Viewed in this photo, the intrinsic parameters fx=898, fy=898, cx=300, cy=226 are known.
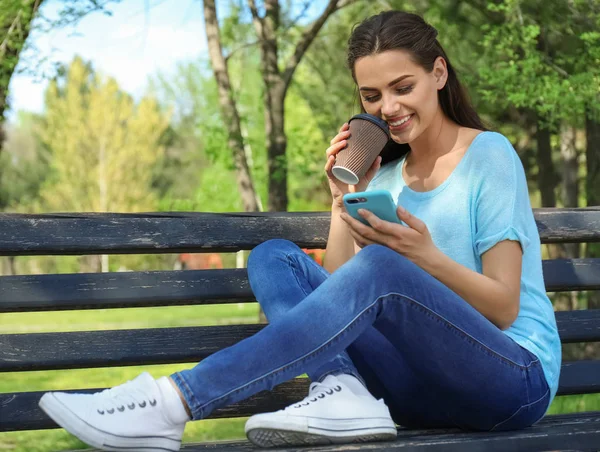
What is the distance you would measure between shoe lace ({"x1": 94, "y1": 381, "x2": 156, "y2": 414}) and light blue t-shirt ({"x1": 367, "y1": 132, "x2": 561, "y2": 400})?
0.95 meters

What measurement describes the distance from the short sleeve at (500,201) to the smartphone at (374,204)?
0.27m

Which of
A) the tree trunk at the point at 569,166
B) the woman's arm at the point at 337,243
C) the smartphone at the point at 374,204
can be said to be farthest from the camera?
the tree trunk at the point at 569,166

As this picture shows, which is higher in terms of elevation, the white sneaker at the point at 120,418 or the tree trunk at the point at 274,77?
the tree trunk at the point at 274,77

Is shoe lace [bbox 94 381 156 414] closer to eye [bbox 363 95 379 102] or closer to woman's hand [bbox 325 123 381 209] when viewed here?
woman's hand [bbox 325 123 381 209]

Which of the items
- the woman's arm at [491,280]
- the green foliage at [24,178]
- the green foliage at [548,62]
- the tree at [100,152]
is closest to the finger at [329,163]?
the woman's arm at [491,280]

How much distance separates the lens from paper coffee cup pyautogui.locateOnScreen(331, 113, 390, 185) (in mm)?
2543

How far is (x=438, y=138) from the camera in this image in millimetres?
2750

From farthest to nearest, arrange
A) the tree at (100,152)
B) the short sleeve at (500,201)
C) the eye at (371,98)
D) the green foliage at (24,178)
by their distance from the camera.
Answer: the green foliage at (24,178)
the tree at (100,152)
the eye at (371,98)
the short sleeve at (500,201)

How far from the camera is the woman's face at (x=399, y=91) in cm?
260

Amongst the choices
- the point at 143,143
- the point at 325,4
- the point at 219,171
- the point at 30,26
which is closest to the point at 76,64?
the point at 143,143

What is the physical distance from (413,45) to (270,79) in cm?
630

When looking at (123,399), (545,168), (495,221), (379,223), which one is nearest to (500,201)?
(495,221)

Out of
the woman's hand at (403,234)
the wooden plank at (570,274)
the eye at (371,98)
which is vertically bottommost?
the wooden plank at (570,274)

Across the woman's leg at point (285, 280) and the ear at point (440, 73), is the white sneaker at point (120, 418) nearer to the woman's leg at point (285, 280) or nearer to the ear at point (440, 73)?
the woman's leg at point (285, 280)
